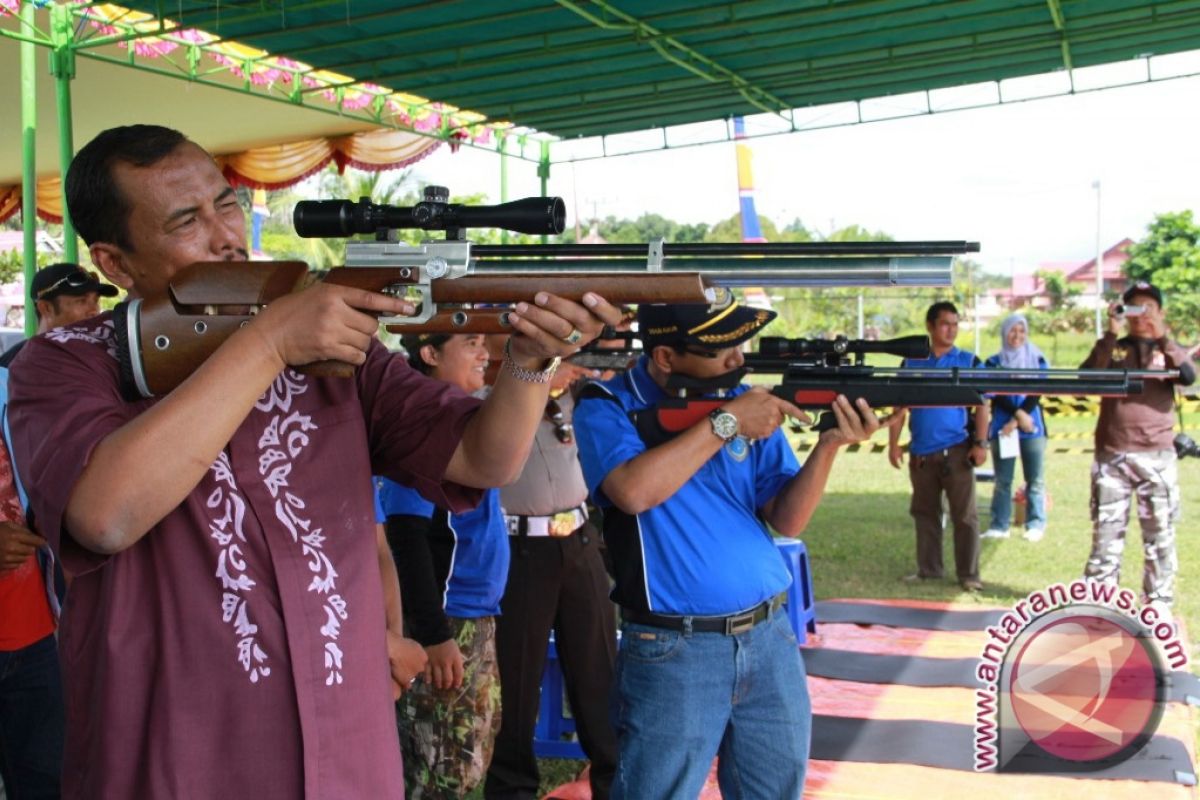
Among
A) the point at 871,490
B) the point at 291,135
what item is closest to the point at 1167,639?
the point at 871,490

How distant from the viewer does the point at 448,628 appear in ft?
12.2

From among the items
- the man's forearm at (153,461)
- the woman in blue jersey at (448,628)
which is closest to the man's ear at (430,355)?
the woman in blue jersey at (448,628)

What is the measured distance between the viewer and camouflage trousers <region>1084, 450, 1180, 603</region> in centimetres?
723

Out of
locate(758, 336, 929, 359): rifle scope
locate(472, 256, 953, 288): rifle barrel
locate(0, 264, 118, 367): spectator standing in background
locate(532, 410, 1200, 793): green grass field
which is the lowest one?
locate(532, 410, 1200, 793): green grass field

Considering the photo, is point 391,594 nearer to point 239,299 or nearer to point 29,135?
point 239,299

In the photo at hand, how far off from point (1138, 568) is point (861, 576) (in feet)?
7.43

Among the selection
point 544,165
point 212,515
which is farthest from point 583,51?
point 212,515

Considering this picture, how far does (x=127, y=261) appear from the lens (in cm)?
191

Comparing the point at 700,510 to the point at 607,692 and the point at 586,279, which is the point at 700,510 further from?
the point at 607,692

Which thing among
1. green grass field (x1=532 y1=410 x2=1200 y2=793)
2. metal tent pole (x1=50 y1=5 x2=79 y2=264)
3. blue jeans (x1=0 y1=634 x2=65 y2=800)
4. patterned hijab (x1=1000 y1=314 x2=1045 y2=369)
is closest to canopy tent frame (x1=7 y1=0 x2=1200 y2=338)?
metal tent pole (x1=50 y1=5 x2=79 y2=264)

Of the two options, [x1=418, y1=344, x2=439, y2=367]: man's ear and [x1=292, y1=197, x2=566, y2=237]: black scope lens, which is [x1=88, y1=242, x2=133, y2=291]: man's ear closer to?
[x1=292, y1=197, x2=566, y2=237]: black scope lens

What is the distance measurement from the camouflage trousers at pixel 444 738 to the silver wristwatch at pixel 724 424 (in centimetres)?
141

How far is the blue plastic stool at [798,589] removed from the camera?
6.71 metres

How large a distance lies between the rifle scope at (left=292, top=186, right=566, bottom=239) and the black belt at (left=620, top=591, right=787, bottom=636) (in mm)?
1374
